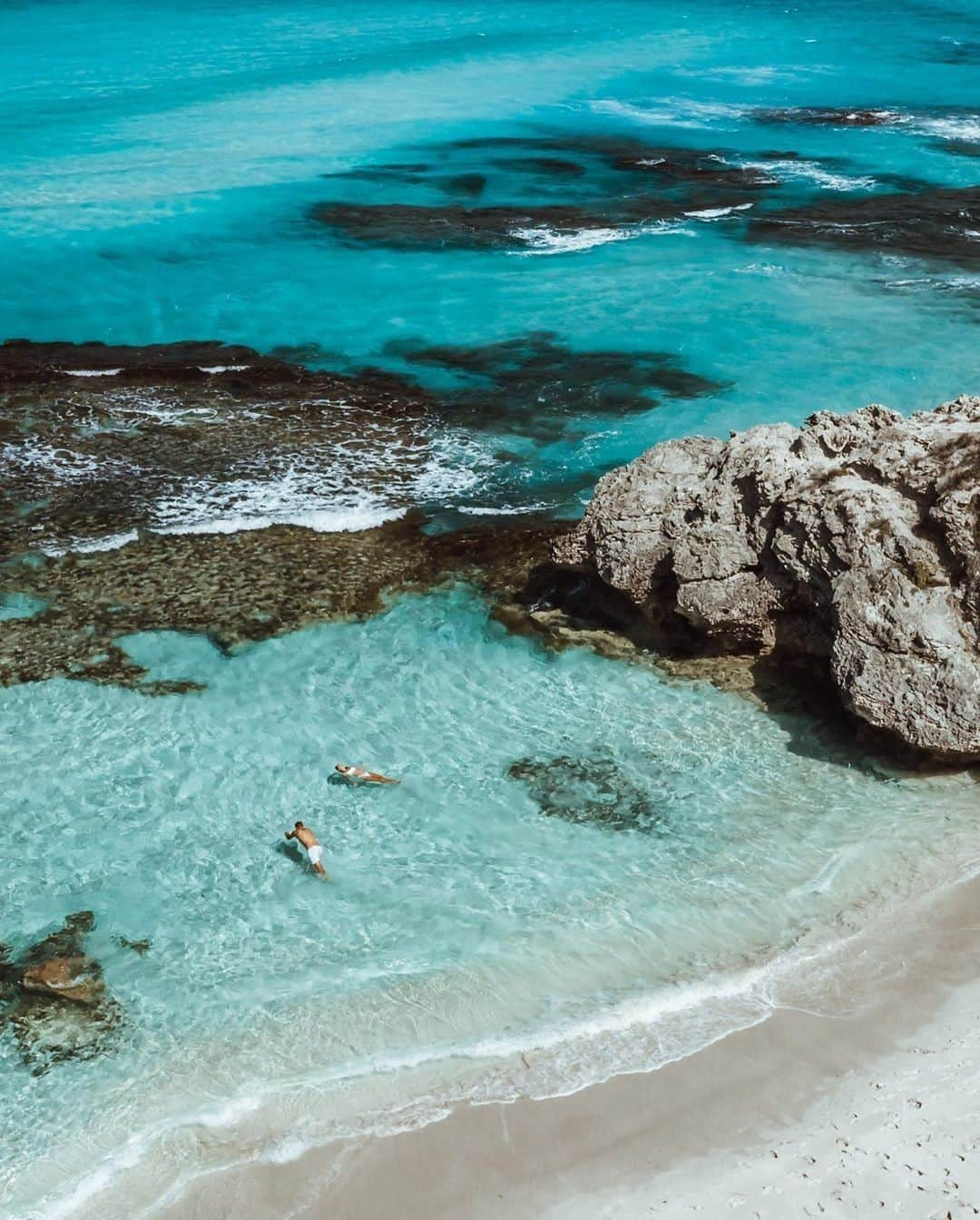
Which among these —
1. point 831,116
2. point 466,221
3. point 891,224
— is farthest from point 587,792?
point 831,116

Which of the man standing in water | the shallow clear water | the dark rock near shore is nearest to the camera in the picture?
the shallow clear water

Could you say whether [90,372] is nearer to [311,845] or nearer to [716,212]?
[311,845]

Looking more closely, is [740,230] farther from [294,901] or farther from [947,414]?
[294,901]

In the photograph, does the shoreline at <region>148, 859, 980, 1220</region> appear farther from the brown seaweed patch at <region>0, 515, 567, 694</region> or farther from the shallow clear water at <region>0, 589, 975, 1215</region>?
the brown seaweed patch at <region>0, 515, 567, 694</region>

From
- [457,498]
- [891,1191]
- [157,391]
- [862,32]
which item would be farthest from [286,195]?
[862,32]

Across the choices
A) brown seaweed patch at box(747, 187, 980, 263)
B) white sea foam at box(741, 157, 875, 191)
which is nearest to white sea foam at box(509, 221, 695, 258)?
brown seaweed patch at box(747, 187, 980, 263)

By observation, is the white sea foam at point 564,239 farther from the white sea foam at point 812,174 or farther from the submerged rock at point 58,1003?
the submerged rock at point 58,1003

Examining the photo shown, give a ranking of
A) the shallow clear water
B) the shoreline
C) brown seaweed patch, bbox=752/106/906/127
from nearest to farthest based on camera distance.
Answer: the shoreline, the shallow clear water, brown seaweed patch, bbox=752/106/906/127
